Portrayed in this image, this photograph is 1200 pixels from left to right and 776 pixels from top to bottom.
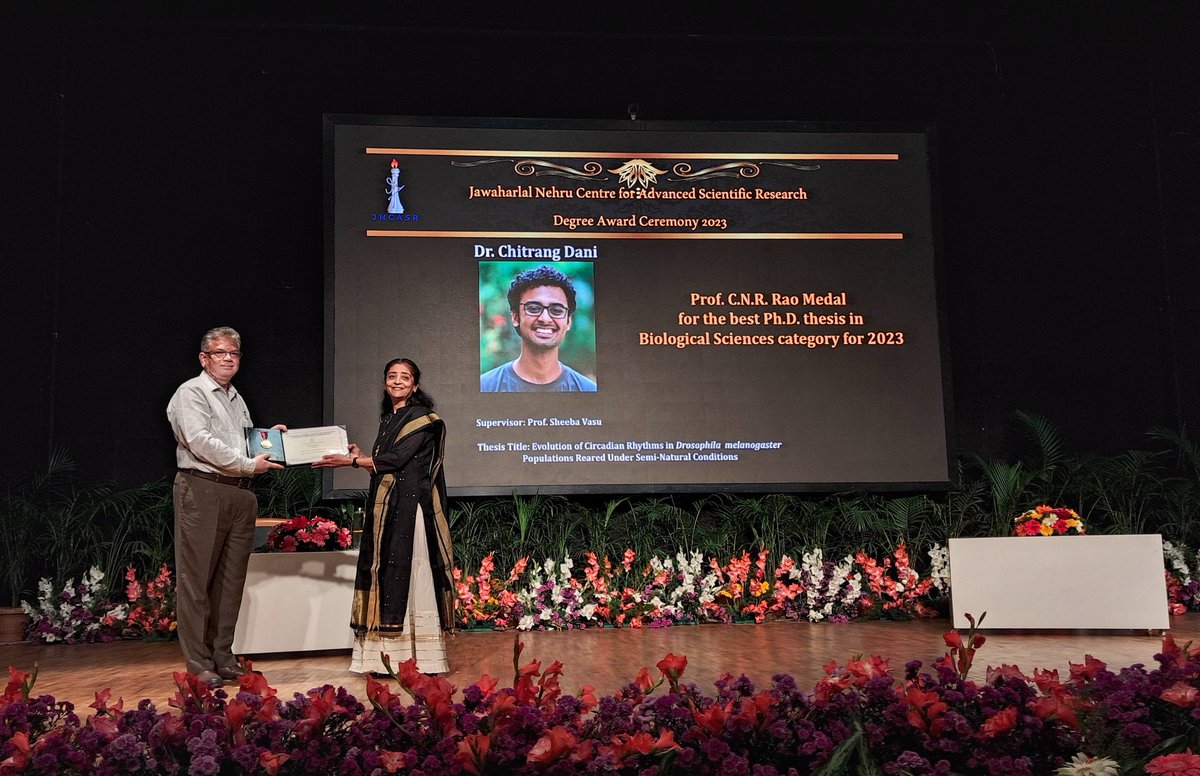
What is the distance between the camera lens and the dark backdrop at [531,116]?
225 inches

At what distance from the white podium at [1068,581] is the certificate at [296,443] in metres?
2.91

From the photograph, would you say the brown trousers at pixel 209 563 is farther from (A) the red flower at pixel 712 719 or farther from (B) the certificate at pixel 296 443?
(A) the red flower at pixel 712 719

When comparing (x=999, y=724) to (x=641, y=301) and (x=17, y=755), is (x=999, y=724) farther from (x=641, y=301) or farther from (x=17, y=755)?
(x=641, y=301)

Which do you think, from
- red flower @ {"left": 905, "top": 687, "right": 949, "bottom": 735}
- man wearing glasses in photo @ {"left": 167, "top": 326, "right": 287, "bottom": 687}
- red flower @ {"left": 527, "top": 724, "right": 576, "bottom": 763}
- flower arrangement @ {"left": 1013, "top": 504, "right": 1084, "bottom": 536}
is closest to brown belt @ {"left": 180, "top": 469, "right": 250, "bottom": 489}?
man wearing glasses in photo @ {"left": 167, "top": 326, "right": 287, "bottom": 687}

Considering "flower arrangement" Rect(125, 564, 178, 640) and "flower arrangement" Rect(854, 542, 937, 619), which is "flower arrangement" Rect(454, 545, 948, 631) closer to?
"flower arrangement" Rect(854, 542, 937, 619)

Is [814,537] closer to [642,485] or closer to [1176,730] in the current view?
[642,485]

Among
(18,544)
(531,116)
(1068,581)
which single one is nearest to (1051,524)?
(1068,581)

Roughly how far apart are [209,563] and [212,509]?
0.64 ft

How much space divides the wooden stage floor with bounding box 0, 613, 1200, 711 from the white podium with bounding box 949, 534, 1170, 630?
0.09 m

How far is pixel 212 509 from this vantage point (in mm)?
3635

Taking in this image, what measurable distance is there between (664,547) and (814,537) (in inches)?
33.5

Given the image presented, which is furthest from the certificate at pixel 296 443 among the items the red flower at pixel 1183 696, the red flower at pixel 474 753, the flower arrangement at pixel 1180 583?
the flower arrangement at pixel 1180 583

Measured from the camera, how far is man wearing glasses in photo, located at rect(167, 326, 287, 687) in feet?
11.8

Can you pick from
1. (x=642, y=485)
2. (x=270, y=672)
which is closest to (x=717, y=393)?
(x=642, y=485)
